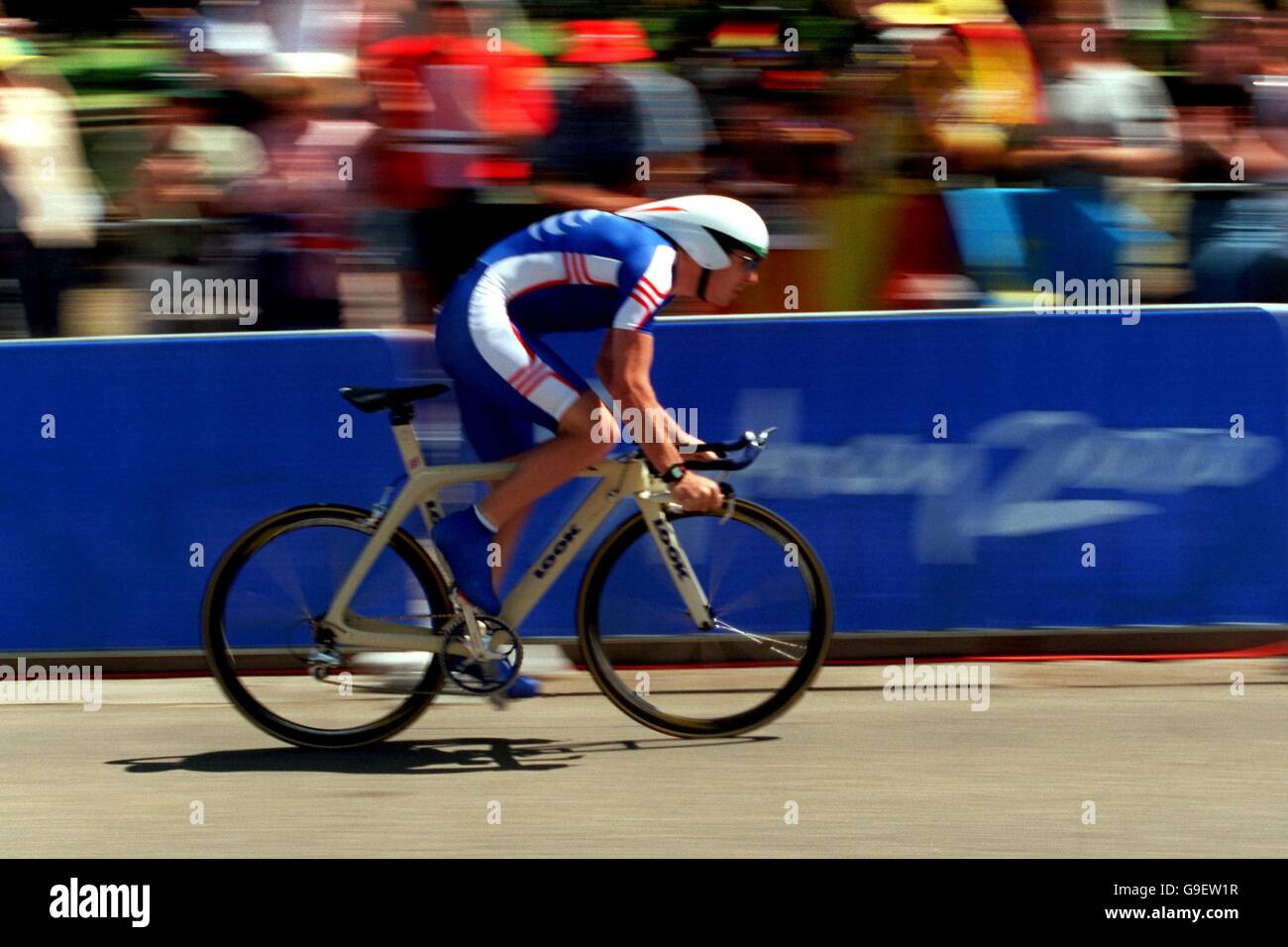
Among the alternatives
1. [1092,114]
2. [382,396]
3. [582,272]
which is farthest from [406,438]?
[1092,114]

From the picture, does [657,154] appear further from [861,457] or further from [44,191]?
[44,191]

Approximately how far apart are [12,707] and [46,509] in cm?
76

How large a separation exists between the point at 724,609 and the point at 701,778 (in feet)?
2.34

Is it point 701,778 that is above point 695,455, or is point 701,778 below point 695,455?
below

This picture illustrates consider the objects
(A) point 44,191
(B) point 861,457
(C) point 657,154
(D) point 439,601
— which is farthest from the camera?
(A) point 44,191

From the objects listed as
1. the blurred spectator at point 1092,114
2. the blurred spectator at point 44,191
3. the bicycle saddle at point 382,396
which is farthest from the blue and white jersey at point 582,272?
the blurred spectator at point 44,191

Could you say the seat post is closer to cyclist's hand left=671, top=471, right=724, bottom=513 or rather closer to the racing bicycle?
the racing bicycle

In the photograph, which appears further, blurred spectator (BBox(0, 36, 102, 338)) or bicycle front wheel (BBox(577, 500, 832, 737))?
blurred spectator (BBox(0, 36, 102, 338))

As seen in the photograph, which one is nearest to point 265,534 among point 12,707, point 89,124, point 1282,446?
point 12,707

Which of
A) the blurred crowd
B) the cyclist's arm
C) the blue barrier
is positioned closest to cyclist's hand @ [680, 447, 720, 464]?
the cyclist's arm

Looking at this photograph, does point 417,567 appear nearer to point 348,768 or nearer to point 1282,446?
point 348,768

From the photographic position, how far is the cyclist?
555 cm

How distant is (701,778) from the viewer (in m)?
5.39

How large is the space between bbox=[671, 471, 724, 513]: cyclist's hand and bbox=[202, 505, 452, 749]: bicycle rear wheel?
82cm
